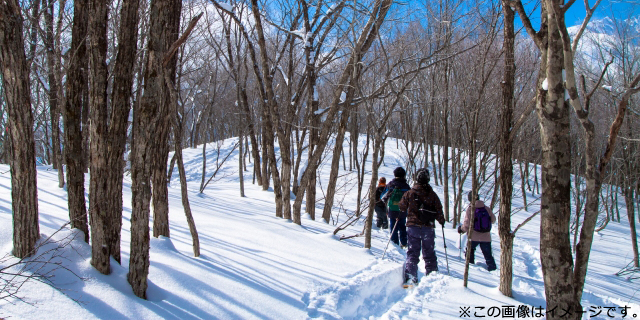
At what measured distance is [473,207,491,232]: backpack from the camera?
680cm

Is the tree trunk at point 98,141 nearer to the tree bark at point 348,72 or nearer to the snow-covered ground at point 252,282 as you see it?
the snow-covered ground at point 252,282

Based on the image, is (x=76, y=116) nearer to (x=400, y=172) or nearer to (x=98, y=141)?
(x=98, y=141)

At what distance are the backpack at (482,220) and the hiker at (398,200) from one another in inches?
53.4

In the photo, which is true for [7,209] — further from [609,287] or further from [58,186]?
[609,287]

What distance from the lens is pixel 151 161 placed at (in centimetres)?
305

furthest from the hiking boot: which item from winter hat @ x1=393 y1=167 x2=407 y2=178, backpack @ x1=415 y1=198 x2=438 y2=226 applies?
winter hat @ x1=393 y1=167 x2=407 y2=178

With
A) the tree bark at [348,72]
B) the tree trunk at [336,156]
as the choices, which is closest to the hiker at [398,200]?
the tree trunk at [336,156]

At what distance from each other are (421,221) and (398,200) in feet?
7.53

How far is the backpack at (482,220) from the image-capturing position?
6.80 metres

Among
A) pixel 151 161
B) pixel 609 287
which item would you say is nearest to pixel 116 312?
pixel 151 161

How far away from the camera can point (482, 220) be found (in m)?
6.84

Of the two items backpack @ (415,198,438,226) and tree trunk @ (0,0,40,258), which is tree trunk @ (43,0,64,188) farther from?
backpack @ (415,198,438,226)

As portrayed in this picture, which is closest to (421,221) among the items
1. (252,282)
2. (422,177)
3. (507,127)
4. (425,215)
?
(425,215)

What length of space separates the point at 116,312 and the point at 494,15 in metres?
6.62
